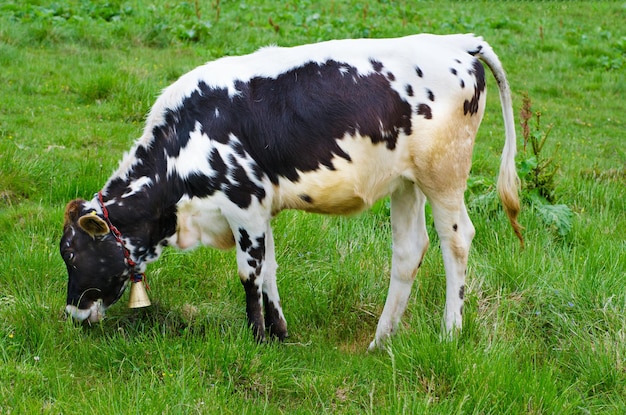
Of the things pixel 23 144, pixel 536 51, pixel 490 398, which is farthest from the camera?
pixel 536 51

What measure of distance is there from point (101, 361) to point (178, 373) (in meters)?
0.55

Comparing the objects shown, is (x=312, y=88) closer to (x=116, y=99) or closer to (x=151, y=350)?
(x=151, y=350)

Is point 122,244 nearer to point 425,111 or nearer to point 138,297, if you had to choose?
point 138,297

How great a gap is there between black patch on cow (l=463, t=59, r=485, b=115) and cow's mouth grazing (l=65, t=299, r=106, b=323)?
7.95 feet

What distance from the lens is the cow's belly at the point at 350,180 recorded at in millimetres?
4570

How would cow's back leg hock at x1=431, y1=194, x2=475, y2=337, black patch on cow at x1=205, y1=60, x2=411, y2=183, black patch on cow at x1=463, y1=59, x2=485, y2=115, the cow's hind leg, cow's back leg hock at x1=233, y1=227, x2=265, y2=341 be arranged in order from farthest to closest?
the cow's hind leg, cow's back leg hock at x1=431, y1=194, x2=475, y2=337, black patch on cow at x1=463, y1=59, x2=485, y2=115, cow's back leg hock at x1=233, y1=227, x2=265, y2=341, black patch on cow at x1=205, y1=60, x2=411, y2=183

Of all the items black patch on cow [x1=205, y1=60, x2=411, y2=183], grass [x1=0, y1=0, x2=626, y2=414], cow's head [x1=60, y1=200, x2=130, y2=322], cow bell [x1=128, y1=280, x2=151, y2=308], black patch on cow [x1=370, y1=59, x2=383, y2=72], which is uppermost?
black patch on cow [x1=370, y1=59, x2=383, y2=72]

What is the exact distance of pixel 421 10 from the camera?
1733 cm

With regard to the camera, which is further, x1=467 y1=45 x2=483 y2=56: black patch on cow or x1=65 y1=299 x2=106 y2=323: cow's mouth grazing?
x1=467 y1=45 x2=483 y2=56: black patch on cow

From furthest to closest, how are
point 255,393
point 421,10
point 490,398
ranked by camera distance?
point 421,10
point 255,393
point 490,398

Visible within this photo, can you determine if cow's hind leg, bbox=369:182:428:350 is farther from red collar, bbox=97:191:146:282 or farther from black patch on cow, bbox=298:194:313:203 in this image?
red collar, bbox=97:191:146:282

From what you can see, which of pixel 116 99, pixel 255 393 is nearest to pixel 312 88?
pixel 255 393

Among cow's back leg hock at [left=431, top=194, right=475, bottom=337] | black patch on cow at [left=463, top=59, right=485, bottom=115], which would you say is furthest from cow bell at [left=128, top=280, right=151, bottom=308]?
black patch on cow at [left=463, top=59, right=485, bottom=115]

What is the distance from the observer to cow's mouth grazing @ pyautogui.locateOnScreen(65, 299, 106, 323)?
15.7 ft
